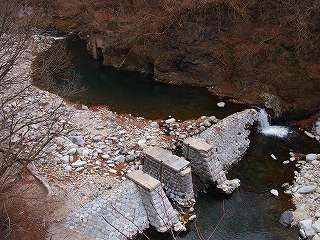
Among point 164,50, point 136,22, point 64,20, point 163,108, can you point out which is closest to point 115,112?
point 163,108

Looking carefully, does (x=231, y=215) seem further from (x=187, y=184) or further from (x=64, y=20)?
(x=64, y=20)

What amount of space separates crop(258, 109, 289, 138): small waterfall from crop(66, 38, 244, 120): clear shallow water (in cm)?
131

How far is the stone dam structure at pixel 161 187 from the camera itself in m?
14.9

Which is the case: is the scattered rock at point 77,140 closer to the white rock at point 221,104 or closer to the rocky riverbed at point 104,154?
the rocky riverbed at point 104,154

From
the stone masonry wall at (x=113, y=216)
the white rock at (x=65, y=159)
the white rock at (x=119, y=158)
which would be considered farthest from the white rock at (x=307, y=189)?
the white rock at (x=65, y=159)

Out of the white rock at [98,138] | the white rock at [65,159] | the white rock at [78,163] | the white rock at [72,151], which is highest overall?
the white rock at [72,151]

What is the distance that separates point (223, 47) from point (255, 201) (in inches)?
436

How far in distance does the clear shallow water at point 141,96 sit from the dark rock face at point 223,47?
86cm

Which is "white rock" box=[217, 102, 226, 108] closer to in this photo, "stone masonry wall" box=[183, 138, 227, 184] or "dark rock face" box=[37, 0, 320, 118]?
"dark rock face" box=[37, 0, 320, 118]

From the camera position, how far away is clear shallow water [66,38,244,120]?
22.6 m

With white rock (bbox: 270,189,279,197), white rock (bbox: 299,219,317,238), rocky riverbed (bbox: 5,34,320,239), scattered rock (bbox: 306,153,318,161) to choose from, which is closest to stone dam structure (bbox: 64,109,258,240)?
rocky riverbed (bbox: 5,34,320,239)

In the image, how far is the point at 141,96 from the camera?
24.3 metres

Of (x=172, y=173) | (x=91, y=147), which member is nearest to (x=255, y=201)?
(x=172, y=173)

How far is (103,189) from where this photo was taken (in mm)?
16344
